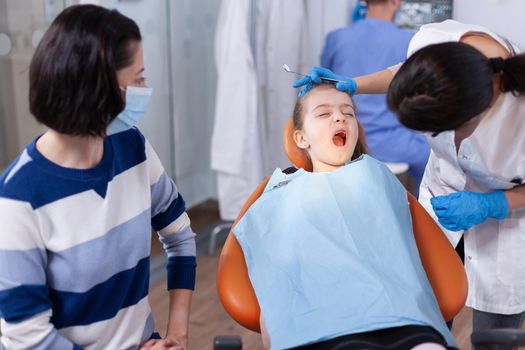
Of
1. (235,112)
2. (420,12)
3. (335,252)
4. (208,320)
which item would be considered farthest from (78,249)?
(420,12)

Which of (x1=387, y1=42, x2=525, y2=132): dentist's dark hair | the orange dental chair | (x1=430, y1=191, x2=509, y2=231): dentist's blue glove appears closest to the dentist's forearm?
(x1=430, y1=191, x2=509, y2=231): dentist's blue glove

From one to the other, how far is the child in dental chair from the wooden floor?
3.29 feet

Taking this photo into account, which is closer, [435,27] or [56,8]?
[435,27]

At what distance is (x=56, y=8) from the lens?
8.48ft

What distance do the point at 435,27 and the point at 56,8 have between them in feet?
5.01

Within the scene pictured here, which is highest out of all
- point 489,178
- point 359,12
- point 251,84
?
point 359,12

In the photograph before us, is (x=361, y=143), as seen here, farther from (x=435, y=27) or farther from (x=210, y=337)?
(x=210, y=337)

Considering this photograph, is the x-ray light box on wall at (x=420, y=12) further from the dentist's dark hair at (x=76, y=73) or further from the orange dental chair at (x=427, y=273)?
the dentist's dark hair at (x=76, y=73)

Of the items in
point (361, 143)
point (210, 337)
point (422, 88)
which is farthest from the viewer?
point (210, 337)

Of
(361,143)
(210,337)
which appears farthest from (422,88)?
(210,337)

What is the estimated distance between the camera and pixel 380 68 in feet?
9.87

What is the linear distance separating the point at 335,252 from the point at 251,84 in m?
1.75

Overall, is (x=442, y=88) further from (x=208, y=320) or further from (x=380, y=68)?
(x=380, y=68)

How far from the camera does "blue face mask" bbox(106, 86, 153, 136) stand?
1198 mm
